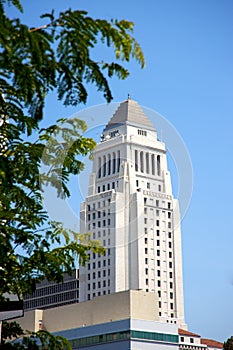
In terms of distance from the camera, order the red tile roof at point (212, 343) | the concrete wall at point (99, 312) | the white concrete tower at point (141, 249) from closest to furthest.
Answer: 1. the concrete wall at point (99, 312)
2. the red tile roof at point (212, 343)
3. the white concrete tower at point (141, 249)

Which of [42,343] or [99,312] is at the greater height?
[99,312]

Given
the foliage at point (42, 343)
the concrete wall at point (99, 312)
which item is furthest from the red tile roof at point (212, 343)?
the foliage at point (42, 343)

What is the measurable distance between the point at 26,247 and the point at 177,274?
130 m

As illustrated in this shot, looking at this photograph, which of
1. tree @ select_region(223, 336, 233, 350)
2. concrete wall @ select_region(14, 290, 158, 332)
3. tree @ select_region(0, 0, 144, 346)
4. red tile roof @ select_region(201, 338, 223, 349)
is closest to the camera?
tree @ select_region(0, 0, 144, 346)

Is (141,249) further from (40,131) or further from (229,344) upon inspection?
(40,131)

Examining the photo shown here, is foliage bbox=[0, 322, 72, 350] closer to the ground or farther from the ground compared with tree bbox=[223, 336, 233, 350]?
closer to the ground

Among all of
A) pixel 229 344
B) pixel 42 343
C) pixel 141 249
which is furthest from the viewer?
pixel 141 249

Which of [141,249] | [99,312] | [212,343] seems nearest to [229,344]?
[99,312]

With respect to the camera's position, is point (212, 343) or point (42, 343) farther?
point (212, 343)

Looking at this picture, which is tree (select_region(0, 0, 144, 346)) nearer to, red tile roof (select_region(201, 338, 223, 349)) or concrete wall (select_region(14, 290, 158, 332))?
concrete wall (select_region(14, 290, 158, 332))

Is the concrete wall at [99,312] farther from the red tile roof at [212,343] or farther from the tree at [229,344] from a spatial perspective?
the red tile roof at [212,343]

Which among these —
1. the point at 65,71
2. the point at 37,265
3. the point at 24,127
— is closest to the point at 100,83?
the point at 65,71

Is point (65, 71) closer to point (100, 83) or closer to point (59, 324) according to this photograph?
point (100, 83)

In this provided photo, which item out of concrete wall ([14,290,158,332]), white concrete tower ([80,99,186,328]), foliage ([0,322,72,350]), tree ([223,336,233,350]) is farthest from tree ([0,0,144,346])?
white concrete tower ([80,99,186,328])
